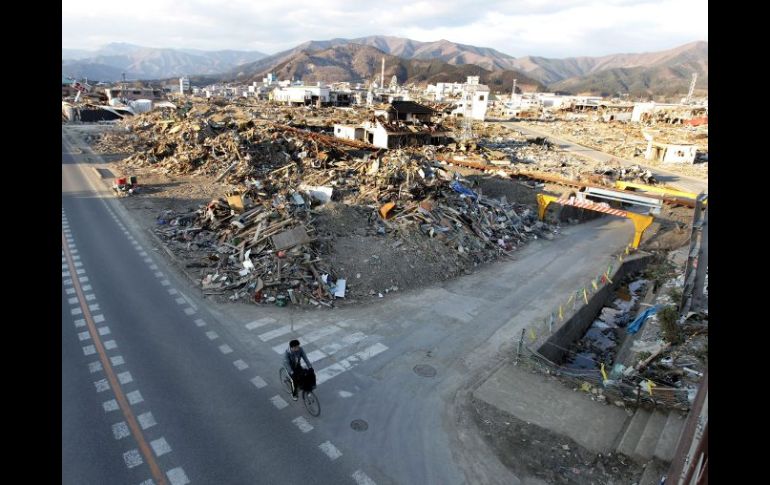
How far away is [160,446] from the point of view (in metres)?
8.69

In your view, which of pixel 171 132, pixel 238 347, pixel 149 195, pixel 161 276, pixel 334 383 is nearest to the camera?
pixel 334 383

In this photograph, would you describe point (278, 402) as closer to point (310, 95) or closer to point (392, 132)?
point (392, 132)

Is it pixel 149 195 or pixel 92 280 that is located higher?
pixel 149 195

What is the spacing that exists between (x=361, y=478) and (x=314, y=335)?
5370 millimetres

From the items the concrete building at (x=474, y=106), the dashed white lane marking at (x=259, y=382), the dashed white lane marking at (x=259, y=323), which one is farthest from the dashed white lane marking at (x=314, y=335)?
the concrete building at (x=474, y=106)

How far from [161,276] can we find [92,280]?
226 centimetres

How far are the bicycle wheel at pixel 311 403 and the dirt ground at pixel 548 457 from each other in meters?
3.64

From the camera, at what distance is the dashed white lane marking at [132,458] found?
8273 mm

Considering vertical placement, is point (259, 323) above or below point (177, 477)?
above

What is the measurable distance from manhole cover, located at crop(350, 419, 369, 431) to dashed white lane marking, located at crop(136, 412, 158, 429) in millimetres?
4271

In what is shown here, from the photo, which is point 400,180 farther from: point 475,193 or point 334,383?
point 334,383

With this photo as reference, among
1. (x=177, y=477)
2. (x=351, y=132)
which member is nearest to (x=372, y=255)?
(x=177, y=477)

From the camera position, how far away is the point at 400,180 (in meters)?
24.7
